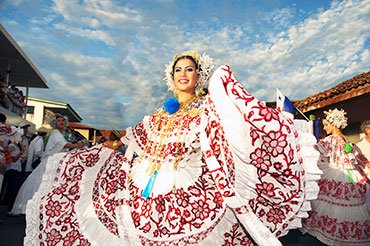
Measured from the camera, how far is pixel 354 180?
16.0ft

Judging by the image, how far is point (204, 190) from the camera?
2273mm

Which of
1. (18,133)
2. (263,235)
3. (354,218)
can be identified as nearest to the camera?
(263,235)

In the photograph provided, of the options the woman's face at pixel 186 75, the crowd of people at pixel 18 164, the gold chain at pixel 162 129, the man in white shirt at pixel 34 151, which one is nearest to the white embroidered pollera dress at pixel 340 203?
the woman's face at pixel 186 75

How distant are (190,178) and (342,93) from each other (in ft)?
24.2

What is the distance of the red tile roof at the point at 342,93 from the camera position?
7410 millimetres

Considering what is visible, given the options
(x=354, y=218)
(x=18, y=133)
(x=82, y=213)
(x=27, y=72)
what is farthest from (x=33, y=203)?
(x=27, y=72)

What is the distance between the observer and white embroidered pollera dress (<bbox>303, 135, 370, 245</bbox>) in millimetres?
4602

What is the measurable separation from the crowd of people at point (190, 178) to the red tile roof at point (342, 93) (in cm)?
584

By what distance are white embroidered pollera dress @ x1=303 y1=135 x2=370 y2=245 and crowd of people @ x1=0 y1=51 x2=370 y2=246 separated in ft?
9.12

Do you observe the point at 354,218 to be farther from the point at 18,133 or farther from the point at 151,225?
the point at 18,133

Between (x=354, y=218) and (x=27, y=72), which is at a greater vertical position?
(x=27, y=72)

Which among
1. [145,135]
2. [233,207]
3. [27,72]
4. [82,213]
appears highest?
[27,72]

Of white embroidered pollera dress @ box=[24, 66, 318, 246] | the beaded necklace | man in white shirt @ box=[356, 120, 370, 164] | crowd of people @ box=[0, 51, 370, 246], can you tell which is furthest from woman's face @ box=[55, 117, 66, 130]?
man in white shirt @ box=[356, 120, 370, 164]

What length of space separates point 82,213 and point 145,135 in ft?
2.83
